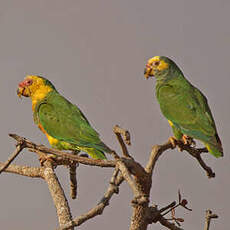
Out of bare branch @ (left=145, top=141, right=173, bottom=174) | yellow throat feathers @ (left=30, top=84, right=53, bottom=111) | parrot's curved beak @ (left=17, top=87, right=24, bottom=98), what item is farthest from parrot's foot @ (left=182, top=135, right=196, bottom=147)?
parrot's curved beak @ (left=17, top=87, right=24, bottom=98)

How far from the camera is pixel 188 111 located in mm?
2867

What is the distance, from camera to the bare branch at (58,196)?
7.20 ft

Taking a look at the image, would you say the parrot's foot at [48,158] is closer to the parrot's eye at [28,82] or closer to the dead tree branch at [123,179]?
the dead tree branch at [123,179]

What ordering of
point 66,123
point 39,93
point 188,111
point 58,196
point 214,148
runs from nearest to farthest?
point 58,196 → point 214,148 → point 188,111 → point 66,123 → point 39,93

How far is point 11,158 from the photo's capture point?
1.96 metres

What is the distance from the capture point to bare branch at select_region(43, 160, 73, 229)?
220 cm

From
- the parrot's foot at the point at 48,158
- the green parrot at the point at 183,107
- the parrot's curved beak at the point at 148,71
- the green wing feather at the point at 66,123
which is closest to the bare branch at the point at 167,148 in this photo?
the green parrot at the point at 183,107

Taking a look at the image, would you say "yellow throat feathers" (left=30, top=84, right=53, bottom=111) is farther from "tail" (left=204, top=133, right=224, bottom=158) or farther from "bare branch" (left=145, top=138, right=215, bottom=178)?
"tail" (left=204, top=133, right=224, bottom=158)

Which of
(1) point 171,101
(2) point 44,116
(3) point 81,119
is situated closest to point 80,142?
(3) point 81,119

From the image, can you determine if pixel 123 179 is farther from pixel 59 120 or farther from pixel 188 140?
pixel 59 120

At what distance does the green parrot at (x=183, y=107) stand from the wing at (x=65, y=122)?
56 cm

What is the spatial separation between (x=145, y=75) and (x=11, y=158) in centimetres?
169

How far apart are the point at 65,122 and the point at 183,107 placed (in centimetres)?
90

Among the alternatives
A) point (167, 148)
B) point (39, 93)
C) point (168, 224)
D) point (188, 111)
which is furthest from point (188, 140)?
point (39, 93)
